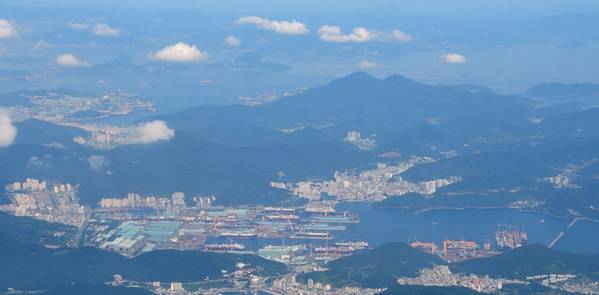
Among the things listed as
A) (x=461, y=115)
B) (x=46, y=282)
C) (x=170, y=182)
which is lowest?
(x=46, y=282)

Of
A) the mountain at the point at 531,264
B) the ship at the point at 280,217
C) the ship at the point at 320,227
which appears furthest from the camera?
the ship at the point at 280,217

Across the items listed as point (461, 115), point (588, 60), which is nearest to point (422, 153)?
point (461, 115)

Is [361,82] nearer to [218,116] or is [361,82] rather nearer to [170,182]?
[218,116]

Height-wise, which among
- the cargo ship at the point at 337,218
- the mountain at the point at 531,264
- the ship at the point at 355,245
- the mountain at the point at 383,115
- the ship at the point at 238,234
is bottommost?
the mountain at the point at 531,264

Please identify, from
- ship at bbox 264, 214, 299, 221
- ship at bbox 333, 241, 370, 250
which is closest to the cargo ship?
ship at bbox 264, 214, 299, 221

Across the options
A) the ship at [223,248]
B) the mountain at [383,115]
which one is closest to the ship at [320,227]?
the ship at [223,248]

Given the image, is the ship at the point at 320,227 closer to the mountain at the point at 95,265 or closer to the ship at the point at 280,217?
the ship at the point at 280,217

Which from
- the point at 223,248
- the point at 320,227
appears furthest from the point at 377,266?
the point at 320,227
